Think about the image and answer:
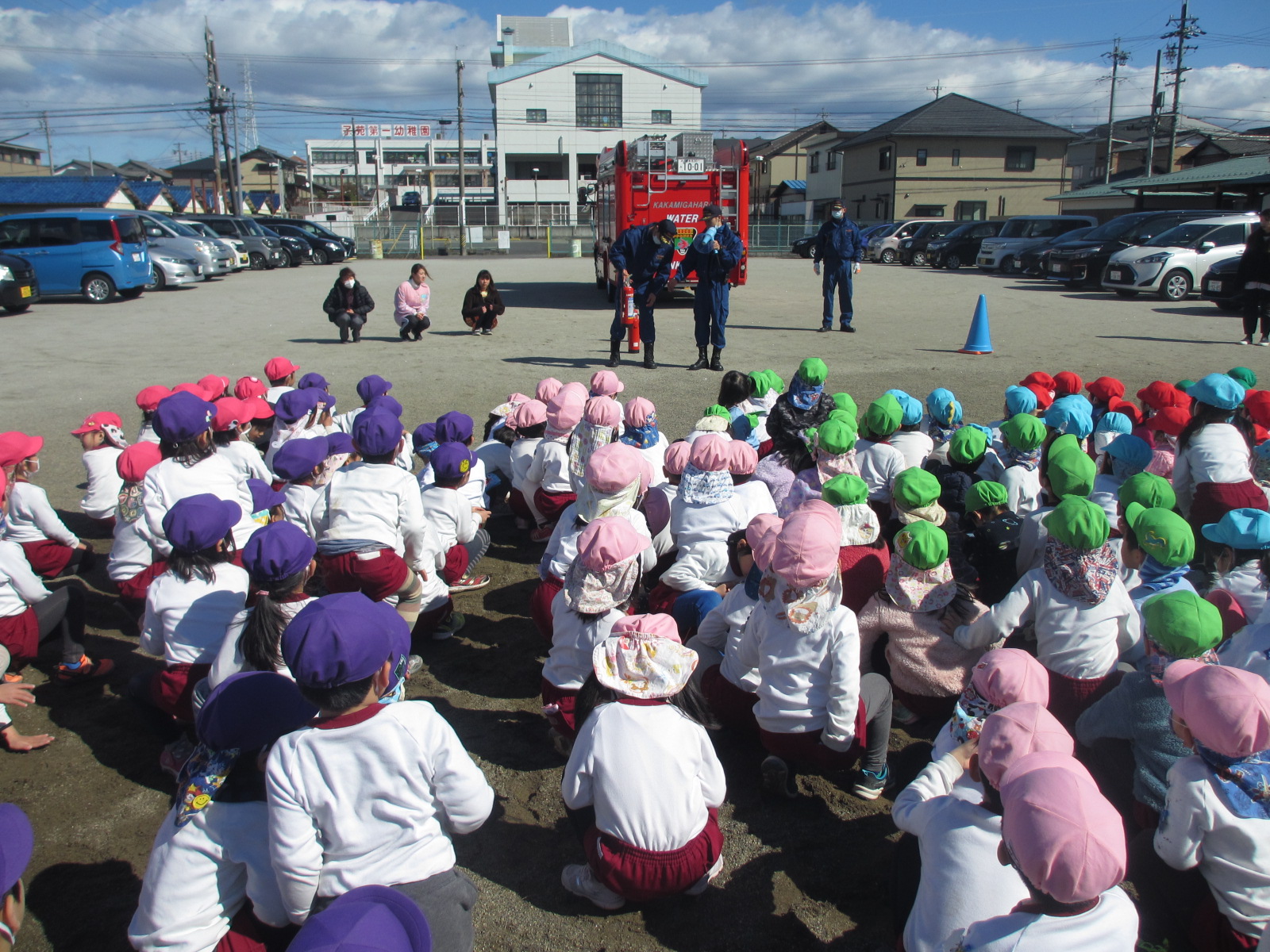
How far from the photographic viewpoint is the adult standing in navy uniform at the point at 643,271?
36.0 ft

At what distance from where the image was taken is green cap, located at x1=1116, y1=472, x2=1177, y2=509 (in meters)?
3.63

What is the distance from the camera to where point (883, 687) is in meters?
3.25

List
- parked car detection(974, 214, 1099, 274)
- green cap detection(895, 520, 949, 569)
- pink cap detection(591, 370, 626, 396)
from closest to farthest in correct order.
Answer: green cap detection(895, 520, 949, 569) < pink cap detection(591, 370, 626, 396) < parked car detection(974, 214, 1099, 274)

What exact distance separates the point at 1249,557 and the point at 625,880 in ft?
9.33

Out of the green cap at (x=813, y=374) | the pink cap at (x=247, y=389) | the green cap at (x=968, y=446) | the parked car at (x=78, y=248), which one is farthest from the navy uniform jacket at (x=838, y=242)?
the parked car at (x=78, y=248)

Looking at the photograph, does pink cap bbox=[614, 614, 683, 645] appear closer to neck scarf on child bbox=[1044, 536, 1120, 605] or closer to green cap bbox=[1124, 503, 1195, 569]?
neck scarf on child bbox=[1044, 536, 1120, 605]

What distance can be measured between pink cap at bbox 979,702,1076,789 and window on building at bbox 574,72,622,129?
64702 mm

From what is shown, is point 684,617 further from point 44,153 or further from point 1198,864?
point 44,153

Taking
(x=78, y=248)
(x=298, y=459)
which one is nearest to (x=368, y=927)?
(x=298, y=459)

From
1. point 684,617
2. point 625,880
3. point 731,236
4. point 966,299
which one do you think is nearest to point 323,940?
point 625,880

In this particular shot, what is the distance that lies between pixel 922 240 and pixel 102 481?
102ft

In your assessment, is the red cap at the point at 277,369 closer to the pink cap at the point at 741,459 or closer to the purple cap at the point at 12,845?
the pink cap at the point at 741,459

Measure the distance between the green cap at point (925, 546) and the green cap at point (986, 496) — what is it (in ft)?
2.93

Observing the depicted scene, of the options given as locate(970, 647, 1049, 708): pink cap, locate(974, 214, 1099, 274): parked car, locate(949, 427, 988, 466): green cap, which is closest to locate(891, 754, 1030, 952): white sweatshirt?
locate(970, 647, 1049, 708): pink cap
